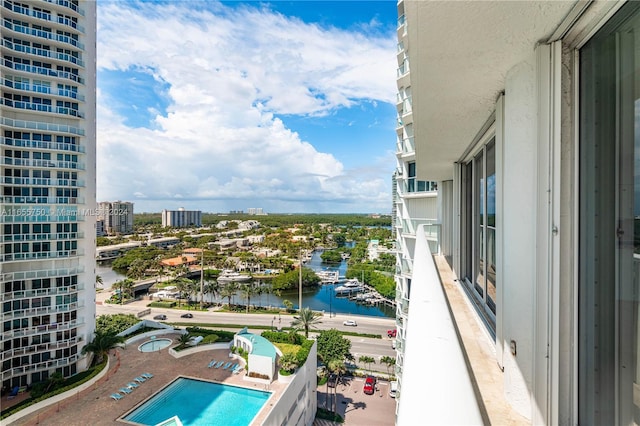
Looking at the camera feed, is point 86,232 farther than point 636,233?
Yes

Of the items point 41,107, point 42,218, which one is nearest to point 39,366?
point 42,218

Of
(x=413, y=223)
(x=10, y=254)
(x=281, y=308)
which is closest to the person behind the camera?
(x=413, y=223)

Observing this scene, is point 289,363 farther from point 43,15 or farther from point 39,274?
point 43,15

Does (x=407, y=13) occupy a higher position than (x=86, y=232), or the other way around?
(x=407, y=13)

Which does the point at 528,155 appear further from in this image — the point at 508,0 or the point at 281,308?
the point at 281,308

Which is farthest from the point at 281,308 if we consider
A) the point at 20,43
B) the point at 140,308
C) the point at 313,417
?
the point at 20,43

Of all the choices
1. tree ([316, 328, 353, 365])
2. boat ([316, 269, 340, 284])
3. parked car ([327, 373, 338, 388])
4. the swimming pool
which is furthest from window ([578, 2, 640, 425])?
boat ([316, 269, 340, 284])

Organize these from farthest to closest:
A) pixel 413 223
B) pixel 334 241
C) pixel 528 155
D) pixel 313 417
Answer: pixel 334 241, pixel 313 417, pixel 413 223, pixel 528 155

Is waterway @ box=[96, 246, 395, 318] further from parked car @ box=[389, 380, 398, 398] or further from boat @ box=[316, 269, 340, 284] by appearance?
parked car @ box=[389, 380, 398, 398]
